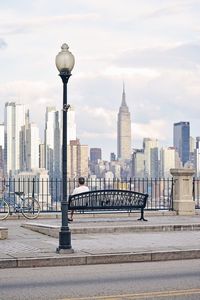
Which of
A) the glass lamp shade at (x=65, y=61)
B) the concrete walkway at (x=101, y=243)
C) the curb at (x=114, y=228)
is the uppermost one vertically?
the glass lamp shade at (x=65, y=61)

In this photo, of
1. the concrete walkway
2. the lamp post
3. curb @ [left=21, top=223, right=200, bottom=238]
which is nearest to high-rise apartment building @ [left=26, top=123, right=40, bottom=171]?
the concrete walkway

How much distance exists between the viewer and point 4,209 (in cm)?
2675

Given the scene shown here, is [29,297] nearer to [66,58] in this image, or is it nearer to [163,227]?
[66,58]

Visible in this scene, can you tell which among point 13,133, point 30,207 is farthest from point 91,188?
point 13,133

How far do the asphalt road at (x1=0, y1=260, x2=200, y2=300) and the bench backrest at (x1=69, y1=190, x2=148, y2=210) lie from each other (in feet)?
28.0

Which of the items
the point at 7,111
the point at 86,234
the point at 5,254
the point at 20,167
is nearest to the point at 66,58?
the point at 5,254

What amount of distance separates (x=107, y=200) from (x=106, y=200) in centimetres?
4

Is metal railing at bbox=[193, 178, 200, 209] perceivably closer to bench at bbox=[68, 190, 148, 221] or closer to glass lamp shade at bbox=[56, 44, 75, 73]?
bench at bbox=[68, 190, 148, 221]

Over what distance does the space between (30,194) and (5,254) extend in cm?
1194

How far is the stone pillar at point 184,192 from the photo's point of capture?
2894 centimetres

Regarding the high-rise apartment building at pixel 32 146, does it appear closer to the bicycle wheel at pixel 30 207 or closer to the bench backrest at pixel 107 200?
the bicycle wheel at pixel 30 207

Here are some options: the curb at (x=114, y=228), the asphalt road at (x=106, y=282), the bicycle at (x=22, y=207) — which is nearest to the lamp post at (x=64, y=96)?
the asphalt road at (x=106, y=282)

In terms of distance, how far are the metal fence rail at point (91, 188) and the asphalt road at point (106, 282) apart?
479 inches

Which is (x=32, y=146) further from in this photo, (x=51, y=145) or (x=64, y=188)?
(x=64, y=188)
